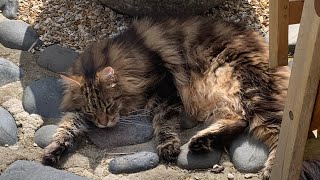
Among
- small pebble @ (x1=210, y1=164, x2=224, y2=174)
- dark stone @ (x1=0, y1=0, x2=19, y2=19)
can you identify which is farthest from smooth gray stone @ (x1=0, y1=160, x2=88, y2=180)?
dark stone @ (x1=0, y1=0, x2=19, y2=19)

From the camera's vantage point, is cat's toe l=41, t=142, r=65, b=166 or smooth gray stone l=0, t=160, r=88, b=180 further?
cat's toe l=41, t=142, r=65, b=166

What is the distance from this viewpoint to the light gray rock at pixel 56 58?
12.5 ft

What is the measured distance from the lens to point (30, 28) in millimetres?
4129

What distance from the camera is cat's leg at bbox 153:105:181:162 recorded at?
3.16 m

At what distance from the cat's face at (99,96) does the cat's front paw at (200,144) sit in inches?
20.1

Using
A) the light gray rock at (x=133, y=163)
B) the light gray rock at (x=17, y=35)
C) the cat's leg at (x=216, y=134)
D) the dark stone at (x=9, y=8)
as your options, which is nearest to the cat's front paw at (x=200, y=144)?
the cat's leg at (x=216, y=134)

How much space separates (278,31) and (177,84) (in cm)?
107

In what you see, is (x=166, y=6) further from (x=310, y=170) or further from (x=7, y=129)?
(x=310, y=170)

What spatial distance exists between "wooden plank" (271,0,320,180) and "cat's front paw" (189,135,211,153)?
0.62 meters

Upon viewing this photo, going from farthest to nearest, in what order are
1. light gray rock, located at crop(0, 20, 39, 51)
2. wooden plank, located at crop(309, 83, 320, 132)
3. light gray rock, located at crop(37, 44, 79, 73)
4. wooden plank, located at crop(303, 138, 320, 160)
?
light gray rock, located at crop(0, 20, 39, 51)
light gray rock, located at crop(37, 44, 79, 73)
wooden plank, located at crop(303, 138, 320, 160)
wooden plank, located at crop(309, 83, 320, 132)

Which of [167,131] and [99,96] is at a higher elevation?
[99,96]

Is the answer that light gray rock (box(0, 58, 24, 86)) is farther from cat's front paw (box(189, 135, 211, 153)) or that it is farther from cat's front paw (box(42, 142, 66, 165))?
cat's front paw (box(189, 135, 211, 153))

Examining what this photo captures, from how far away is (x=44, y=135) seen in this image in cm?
333

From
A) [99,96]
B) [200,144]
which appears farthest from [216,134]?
[99,96]
